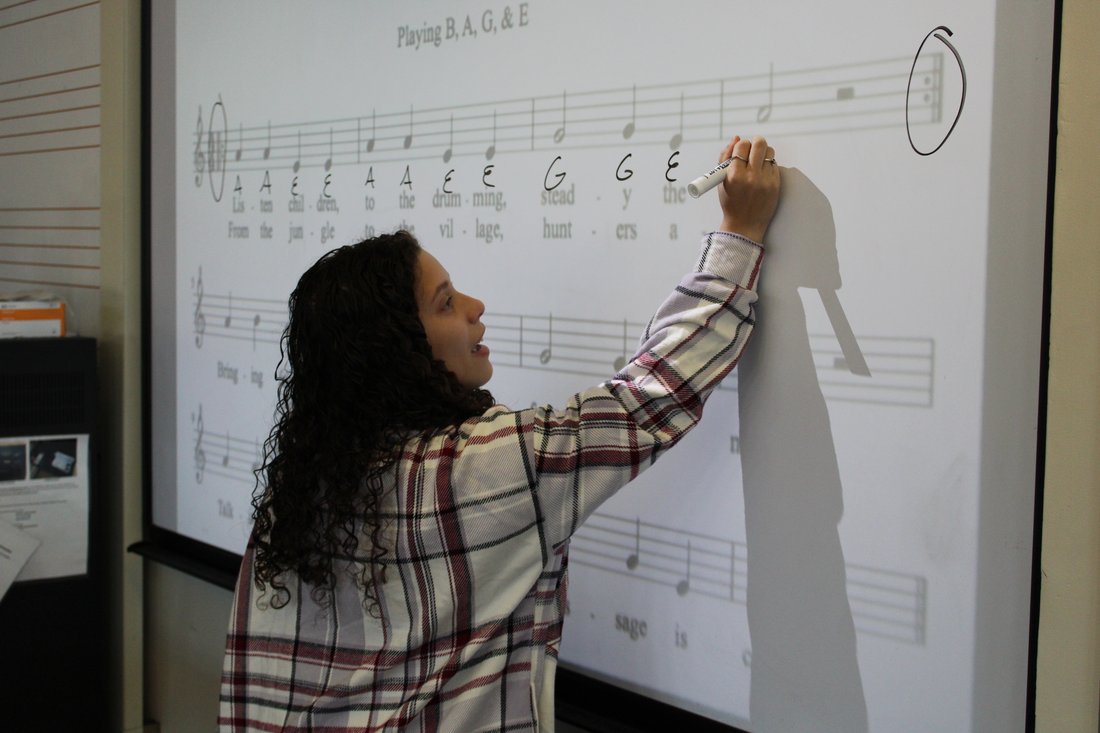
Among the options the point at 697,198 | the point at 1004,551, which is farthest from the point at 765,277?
the point at 1004,551

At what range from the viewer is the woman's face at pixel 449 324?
3.68 ft

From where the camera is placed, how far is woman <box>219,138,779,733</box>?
1033 mm

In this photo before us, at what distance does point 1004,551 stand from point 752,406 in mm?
311

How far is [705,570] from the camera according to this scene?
121cm

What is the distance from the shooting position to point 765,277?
3.71 ft

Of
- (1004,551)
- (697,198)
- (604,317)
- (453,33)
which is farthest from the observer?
(453,33)

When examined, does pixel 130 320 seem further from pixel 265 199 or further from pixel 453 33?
pixel 453 33

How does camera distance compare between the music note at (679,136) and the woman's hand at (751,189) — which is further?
the music note at (679,136)

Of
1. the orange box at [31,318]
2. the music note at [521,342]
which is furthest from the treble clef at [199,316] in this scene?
the music note at [521,342]

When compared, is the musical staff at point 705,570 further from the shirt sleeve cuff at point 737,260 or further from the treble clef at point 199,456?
the treble clef at point 199,456

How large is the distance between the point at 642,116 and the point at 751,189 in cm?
21

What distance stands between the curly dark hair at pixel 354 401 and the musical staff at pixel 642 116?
34 cm

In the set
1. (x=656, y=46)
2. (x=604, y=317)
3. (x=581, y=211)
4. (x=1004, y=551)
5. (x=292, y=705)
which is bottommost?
(x=292, y=705)

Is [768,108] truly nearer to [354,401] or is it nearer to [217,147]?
[354,401]
